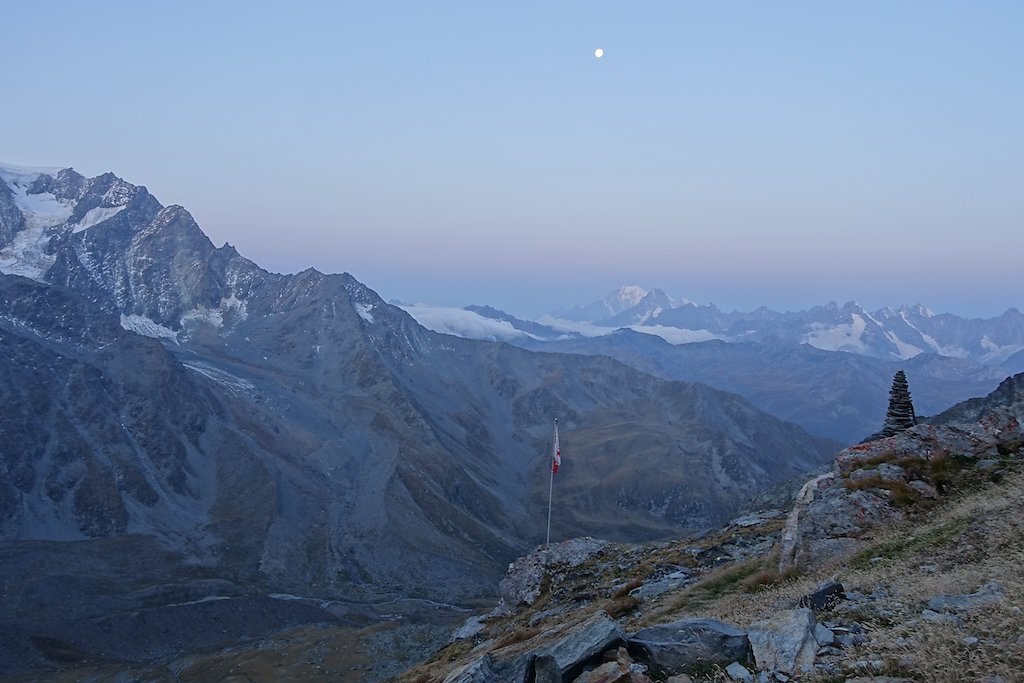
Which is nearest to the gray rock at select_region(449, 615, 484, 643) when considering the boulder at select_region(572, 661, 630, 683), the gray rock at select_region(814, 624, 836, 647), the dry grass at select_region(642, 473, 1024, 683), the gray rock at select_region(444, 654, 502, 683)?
the dry grass at select_region(642, 473, 1024, 683)

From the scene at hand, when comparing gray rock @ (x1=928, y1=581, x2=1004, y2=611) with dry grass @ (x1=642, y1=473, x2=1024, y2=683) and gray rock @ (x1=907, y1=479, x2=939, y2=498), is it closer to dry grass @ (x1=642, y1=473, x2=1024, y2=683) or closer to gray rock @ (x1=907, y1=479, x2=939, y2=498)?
dry grass @ (x1=642, y1=473, x2=1024, y2=683)

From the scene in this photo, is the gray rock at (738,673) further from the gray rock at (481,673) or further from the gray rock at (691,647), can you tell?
the gray rock at (481,673)

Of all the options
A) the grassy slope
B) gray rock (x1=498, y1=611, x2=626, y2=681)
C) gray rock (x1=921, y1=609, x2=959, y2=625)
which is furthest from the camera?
gray rock (x1=498, y1=611, x2=626, y2=681)

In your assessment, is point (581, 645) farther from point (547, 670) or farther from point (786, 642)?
point (786, 642)

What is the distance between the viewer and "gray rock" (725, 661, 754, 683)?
13.0 m

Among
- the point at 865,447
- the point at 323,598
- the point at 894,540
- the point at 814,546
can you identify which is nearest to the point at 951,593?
the point at 894,540

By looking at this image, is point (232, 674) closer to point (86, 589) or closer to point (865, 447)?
point (86, 589)

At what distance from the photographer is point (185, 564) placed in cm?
18600

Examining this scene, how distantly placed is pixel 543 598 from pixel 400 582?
166m

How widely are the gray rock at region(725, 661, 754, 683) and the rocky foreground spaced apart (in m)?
0.04

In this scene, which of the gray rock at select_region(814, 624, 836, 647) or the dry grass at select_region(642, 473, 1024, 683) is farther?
the gray rock at select_region(814, 624, 836, 647)

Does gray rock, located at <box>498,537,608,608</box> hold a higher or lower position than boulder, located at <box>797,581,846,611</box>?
lower

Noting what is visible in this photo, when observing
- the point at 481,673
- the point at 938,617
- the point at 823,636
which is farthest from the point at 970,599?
the point at 481,673

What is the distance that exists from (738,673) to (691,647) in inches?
53.7
